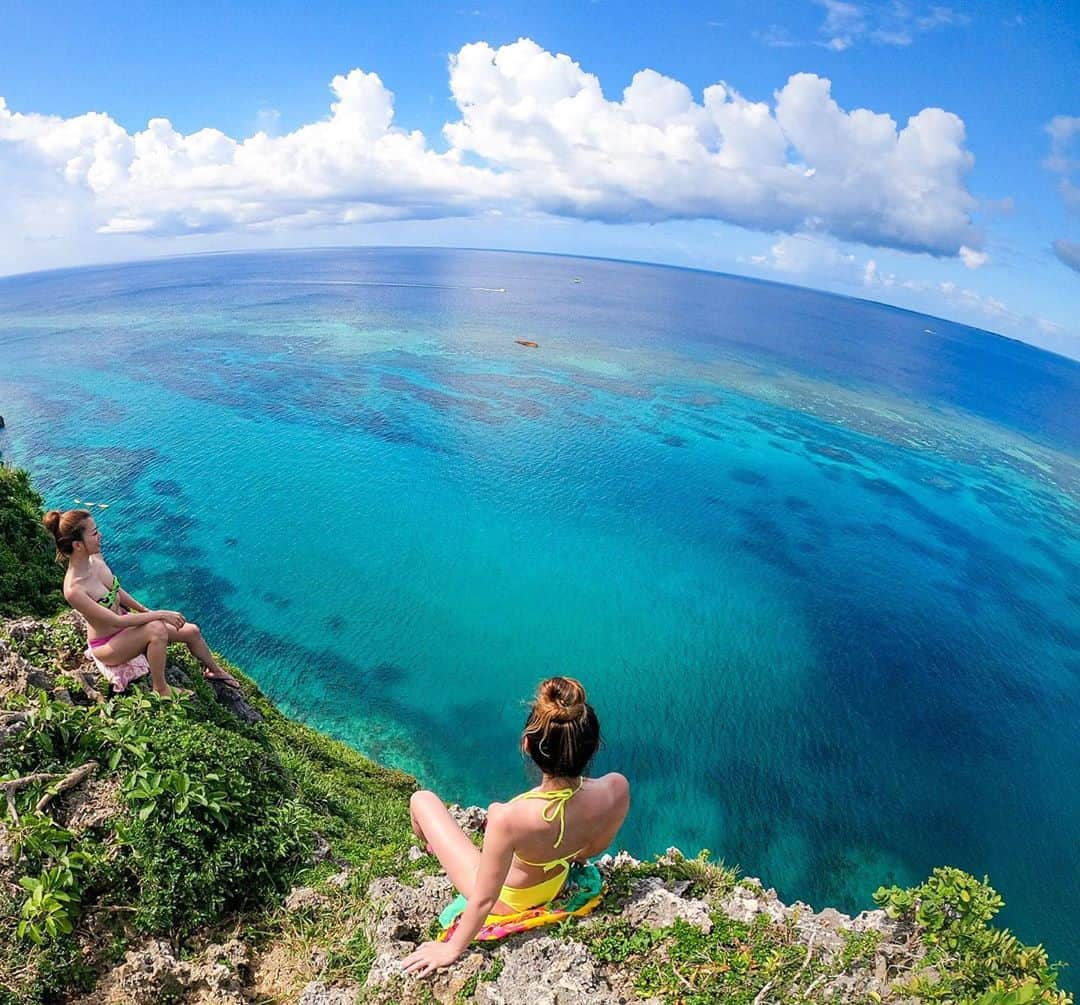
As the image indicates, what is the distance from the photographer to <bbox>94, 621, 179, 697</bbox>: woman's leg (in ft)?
26.2

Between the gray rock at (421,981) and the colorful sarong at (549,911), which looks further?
the colorful sarong at (549,911)

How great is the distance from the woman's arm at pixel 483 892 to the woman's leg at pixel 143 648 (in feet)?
17.9

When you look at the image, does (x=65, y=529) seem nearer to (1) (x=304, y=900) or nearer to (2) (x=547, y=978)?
(1) (x=304, y=900)

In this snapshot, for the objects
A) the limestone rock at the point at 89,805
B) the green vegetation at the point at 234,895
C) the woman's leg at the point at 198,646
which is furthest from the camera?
the woman's leg at the point at 198,646

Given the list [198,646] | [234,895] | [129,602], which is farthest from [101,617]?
[234,895]

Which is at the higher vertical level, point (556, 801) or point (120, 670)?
point (556, 801)

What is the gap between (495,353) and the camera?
84125 mm

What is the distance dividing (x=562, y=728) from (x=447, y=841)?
7.93 ft

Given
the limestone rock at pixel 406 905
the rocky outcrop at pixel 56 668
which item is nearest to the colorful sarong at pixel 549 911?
the limestone rock at pixel 406 905

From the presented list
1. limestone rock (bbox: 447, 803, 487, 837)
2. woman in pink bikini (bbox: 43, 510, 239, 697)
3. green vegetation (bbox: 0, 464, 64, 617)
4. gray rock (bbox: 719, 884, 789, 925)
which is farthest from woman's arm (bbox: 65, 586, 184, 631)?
gray rock (bbox: 719, 884, 789, 925)

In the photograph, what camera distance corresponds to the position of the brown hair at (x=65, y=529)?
788 centimetres

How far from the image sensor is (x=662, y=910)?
5.72 meters

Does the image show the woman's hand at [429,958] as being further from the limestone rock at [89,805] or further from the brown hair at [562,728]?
the limestone rock at [89,805]

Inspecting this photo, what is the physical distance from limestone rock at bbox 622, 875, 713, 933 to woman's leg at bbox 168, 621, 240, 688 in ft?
25.3
